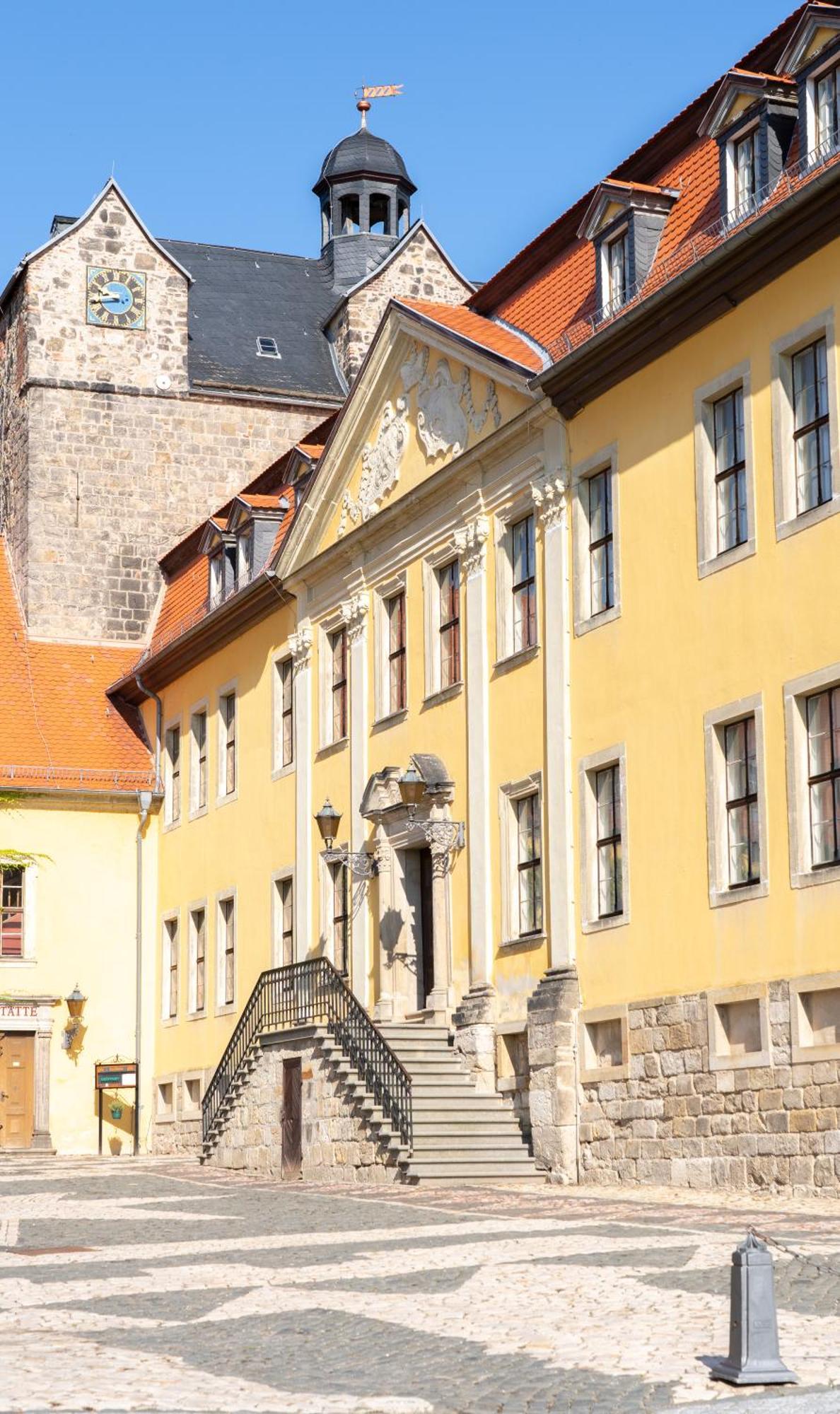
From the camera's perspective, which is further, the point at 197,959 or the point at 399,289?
the point at 399,289

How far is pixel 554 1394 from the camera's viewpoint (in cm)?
869

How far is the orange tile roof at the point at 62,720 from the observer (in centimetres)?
3656

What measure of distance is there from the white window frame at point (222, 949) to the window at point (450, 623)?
27.0 ft

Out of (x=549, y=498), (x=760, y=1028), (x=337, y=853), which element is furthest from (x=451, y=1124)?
(x=549, y=498)

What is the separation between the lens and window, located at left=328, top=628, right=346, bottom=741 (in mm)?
29438

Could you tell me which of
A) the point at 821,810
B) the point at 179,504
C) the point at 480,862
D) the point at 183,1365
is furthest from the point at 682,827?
the point at 179,504

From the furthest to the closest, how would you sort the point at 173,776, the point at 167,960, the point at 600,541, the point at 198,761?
the point at 173,776 → the point at 167,960 → the point at 198,761 → the point at 600,541

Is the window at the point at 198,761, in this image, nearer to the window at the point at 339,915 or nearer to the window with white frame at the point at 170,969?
the window with white frame at the point at 170,969

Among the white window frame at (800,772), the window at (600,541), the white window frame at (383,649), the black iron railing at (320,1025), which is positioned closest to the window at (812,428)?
the white window frame at (800,772)

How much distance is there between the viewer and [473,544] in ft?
82.5

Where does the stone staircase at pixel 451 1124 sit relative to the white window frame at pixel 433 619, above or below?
below

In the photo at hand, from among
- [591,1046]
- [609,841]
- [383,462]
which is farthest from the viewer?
[383,462]

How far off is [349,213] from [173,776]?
1741cm

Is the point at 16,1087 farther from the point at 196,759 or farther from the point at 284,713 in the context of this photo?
the point at 284,713
